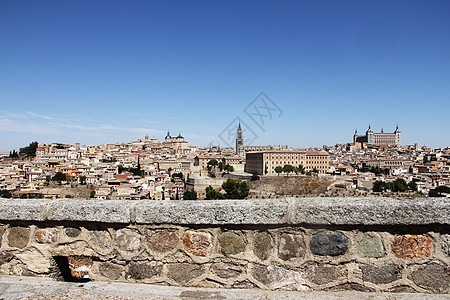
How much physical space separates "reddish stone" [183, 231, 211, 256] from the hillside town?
41859 millimetres

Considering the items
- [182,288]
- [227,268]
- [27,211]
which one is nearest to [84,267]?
[27,211]

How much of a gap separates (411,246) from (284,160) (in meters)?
77.0

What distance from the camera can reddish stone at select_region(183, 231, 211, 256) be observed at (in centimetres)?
228

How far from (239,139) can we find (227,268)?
104910 mm

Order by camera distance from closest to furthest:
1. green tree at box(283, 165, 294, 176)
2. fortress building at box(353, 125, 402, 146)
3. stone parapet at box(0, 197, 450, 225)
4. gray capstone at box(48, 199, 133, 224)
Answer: stone parapet at box(0, 197, 450, 225) < gray capstone at box(48, 199, 133, 224) < green tree at box(283, 165, 294, 176) < fortress building at box(353, 125, 402, 146)

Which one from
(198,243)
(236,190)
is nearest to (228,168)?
(236,190)

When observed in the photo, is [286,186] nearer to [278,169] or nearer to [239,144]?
[278,169]

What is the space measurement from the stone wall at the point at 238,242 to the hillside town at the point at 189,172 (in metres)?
41.1

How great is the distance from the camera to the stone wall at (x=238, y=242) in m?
2.03

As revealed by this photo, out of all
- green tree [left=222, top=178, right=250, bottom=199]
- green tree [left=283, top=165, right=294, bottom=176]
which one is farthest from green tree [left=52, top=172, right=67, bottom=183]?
green tree [left=283, top=165, right=294, bottom=176]

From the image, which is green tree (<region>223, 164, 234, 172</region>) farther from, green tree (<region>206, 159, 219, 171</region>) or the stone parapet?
the stone parapet

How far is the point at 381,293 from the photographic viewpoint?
2.02 metres

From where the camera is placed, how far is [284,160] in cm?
7788

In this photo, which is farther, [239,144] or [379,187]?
[239,144]
